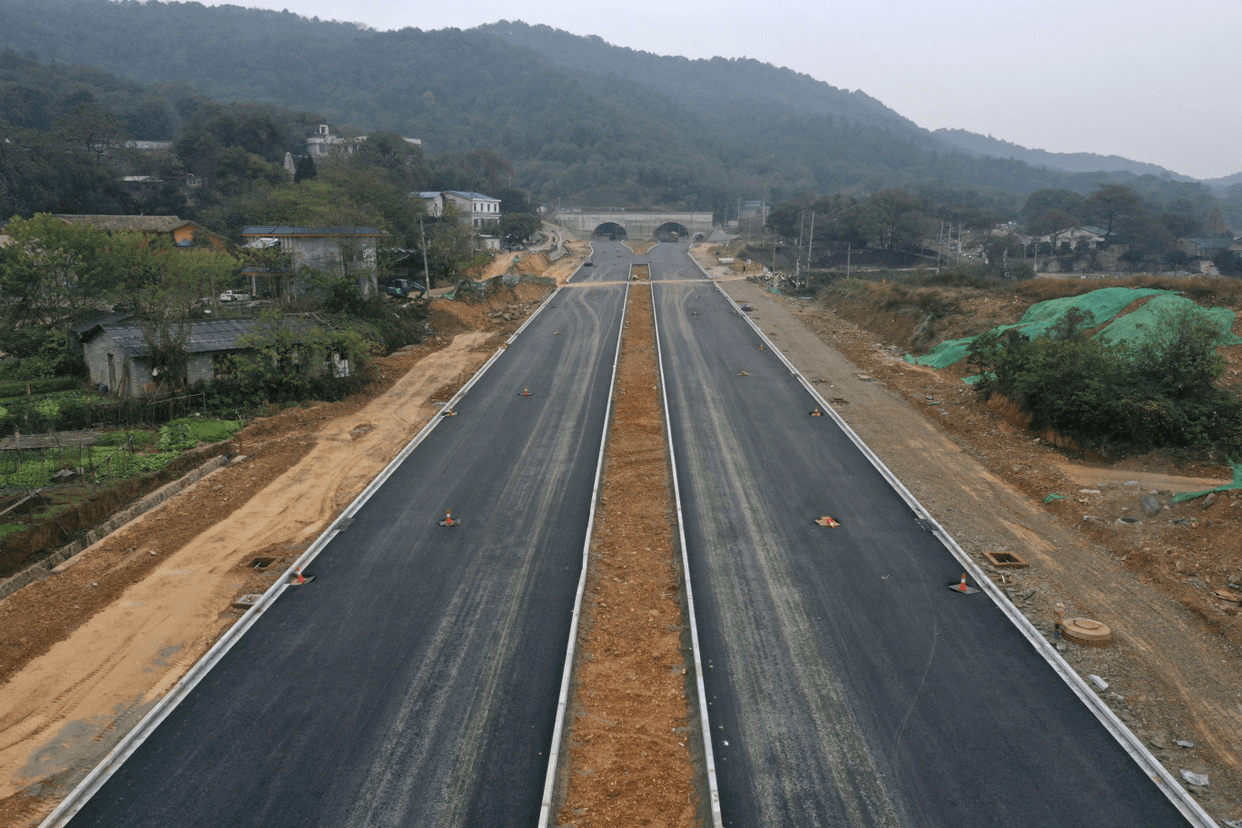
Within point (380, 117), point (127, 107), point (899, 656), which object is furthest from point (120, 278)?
point (380, 117)

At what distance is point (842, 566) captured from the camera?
50.8ft

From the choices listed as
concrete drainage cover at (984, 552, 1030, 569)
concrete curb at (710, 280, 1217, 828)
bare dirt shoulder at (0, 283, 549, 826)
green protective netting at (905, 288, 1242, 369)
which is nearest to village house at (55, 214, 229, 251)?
bare dirt shoulder at (0, 283, 549, 826)

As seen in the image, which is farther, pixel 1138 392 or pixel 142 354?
pixel 142 354

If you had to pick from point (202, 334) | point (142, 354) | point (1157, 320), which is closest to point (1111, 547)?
point (1157, 320)

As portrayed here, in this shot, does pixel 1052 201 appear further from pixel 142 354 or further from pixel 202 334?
pixel 142 354

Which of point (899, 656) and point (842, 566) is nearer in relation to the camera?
point (899, 656)

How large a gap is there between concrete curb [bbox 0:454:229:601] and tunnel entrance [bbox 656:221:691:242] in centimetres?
11429

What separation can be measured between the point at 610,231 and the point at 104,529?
122 meters

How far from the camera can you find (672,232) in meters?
136

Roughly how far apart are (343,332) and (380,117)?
19061 centimetres

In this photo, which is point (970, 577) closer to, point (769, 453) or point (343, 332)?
point (769, 453)

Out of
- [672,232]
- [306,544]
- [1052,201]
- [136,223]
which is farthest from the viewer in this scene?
[1052,201]

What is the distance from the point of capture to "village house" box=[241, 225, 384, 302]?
3834cm

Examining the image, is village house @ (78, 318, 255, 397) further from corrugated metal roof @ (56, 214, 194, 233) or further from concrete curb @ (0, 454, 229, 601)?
corrugated metal roof @ (56, 214, 194, 233)
